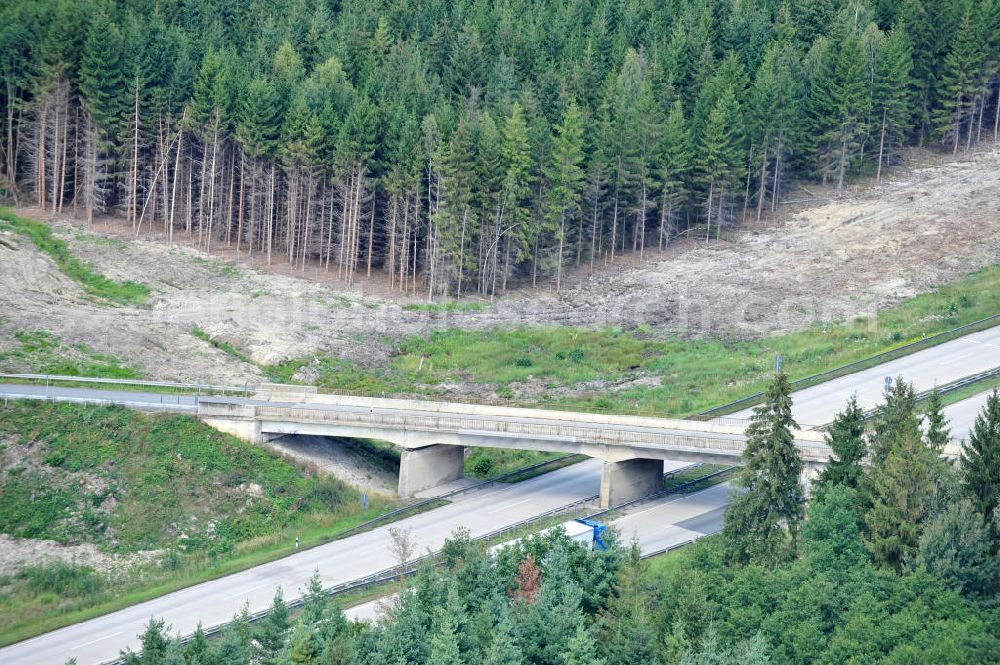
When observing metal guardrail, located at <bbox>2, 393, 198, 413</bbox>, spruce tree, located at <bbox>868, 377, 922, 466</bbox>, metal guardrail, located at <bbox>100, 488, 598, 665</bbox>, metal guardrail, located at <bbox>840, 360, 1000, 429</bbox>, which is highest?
spruce tree, located at <bbox>868, 377, 922, 466</bbox>

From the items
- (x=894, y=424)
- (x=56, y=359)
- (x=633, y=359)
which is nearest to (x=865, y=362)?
(x=633, y=359)

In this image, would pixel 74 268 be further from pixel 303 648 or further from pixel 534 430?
pixel 303 648

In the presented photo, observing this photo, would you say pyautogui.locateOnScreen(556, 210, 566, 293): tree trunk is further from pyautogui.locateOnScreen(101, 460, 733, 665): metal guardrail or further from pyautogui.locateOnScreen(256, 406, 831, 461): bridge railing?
pyautogui.locateOnScreen(101, 460, 733, 665): metal guardrail

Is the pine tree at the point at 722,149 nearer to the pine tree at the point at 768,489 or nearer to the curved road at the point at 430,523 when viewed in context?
the curved road at the point at 430,523

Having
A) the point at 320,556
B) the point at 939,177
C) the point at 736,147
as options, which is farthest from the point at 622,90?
the point at 320,556

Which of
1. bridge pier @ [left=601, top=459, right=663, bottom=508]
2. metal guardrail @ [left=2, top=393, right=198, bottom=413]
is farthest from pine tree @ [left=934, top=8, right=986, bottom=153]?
metal guardrail @ [left=2, top=393, right=198, bottom=413]

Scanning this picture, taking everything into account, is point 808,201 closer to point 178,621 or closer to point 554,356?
point 554,356

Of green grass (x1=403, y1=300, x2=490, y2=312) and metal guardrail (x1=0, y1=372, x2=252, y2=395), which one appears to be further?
green grass (x1=403, y1=300, x2=490, y2=312)
